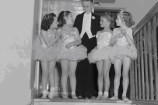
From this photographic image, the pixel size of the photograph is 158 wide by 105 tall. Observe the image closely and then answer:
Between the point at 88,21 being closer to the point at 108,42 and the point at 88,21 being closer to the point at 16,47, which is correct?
the point at 108,42

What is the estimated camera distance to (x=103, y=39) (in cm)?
371

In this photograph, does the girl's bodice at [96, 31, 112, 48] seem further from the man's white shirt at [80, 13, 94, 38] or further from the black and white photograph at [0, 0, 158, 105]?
the man's white shirt at [80, 13, 94, 38]

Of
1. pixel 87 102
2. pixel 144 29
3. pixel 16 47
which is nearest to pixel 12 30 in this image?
pixel 16 47

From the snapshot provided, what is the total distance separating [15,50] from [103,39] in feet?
3.84

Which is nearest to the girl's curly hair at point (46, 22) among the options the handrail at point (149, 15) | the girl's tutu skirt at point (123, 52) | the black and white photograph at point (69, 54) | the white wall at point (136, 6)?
the black and white photograph at point (69, 54)

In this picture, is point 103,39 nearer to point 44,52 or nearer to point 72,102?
point 44,52

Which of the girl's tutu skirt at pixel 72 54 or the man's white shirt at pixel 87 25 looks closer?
the girl's tutu skirt at pixel 72 54

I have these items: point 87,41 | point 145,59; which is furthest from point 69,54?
point 145,59

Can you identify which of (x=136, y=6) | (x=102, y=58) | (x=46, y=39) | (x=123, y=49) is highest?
(x=136, y=6)

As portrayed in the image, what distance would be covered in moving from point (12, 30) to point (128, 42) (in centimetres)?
134

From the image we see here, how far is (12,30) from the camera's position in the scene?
3002 millimetres

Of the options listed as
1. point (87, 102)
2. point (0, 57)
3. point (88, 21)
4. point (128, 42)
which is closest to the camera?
point (0, 57)

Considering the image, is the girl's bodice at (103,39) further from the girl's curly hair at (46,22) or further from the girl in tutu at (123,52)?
the girl's curly hair at (46,22)

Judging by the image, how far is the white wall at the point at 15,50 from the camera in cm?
293
